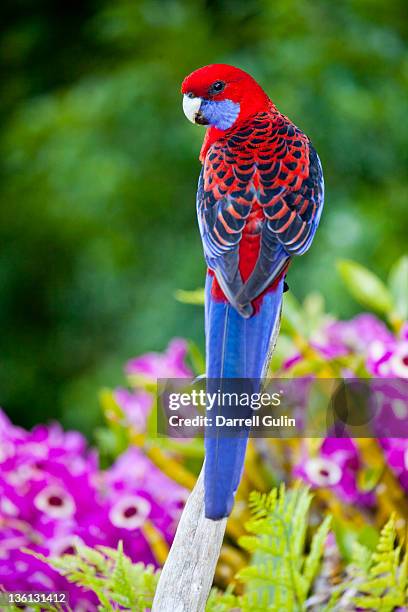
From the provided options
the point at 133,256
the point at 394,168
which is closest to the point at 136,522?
the point at 133,256

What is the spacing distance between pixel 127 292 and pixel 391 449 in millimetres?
1475

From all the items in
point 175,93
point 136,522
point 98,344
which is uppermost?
point 175,93

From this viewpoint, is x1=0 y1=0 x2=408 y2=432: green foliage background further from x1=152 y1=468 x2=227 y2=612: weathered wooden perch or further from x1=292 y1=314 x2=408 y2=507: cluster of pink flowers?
x1=152 y1=468 x2=227 y2=612: weathered wooden perch

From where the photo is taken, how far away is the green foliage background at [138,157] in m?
1.92

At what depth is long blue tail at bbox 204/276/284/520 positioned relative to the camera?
515 millimetres

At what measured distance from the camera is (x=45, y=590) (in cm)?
73

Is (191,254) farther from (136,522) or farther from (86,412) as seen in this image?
(136,522)

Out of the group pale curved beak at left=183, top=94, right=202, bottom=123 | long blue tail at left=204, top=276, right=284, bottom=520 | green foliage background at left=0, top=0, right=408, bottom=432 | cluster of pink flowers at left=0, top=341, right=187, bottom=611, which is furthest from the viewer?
green foliage background at left=0, top=0, right=408, bottom=432

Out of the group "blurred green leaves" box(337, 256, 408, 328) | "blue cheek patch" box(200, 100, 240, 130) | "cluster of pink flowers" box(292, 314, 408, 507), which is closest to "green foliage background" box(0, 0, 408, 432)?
"blurred green leaves" box(337, 256, 408, 328)

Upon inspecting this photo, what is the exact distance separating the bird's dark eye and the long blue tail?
16 cm

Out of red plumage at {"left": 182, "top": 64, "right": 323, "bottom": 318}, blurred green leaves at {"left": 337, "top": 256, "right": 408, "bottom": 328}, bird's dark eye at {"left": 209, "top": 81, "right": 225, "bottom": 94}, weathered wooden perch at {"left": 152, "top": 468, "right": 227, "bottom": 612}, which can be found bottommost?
weathered wooden perch at {"left": 152, "top": 468, "right": 227, "bottom": 612}

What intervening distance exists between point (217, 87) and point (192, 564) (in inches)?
15.0

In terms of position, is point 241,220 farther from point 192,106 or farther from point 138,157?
point 138,157

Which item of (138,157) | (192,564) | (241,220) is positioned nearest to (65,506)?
(192,564)
